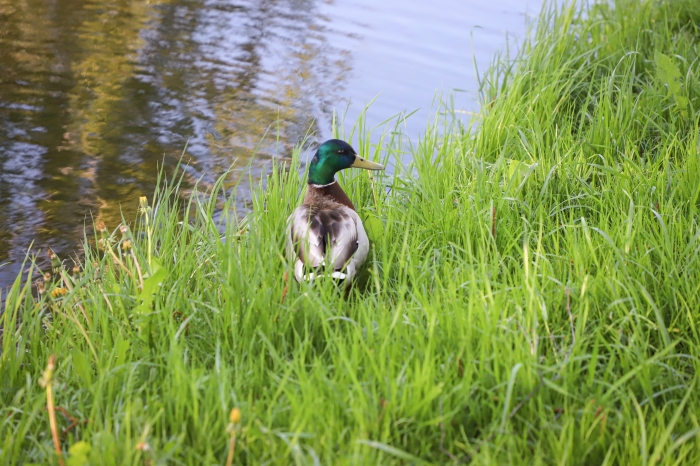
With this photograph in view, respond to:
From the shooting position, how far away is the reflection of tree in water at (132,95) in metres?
4.89

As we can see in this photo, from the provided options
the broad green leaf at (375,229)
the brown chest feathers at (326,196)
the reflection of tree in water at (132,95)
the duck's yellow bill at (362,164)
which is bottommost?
the reflection of tree in water at (132,95)

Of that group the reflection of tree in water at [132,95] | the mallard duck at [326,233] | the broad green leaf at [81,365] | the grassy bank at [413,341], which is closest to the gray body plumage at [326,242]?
the mallard duck at [326,233]

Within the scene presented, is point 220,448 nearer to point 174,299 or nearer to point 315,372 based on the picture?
point 315,372

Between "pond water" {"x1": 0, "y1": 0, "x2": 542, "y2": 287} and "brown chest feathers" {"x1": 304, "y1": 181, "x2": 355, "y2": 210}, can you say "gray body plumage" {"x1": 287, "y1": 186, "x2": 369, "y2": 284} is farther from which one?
"pond water" {"x1": 0, "y1": 0, "x2": 542, "y2": 287}

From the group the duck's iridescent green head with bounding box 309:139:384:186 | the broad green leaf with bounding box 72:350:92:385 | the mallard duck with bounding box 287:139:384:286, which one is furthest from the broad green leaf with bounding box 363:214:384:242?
the broad green leaf with bounding box 72:350:92:385

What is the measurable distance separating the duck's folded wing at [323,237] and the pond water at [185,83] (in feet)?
3.66

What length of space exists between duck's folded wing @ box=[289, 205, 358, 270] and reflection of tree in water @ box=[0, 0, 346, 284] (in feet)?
4.17

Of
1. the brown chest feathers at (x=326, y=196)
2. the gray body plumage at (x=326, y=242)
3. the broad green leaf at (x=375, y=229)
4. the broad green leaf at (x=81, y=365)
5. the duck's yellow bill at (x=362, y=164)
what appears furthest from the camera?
the duck's yellow bill at (x=362, y=164)

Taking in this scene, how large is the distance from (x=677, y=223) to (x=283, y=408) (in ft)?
6.09

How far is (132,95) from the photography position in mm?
6273

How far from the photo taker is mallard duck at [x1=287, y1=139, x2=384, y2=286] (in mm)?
2930

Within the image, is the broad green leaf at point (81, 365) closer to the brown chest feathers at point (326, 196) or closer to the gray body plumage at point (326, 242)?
the gray body plumage at point (326, 242)

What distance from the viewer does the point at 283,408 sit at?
2145mm

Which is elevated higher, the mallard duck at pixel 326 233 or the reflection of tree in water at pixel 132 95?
the mallard duck at pixel 326 233
